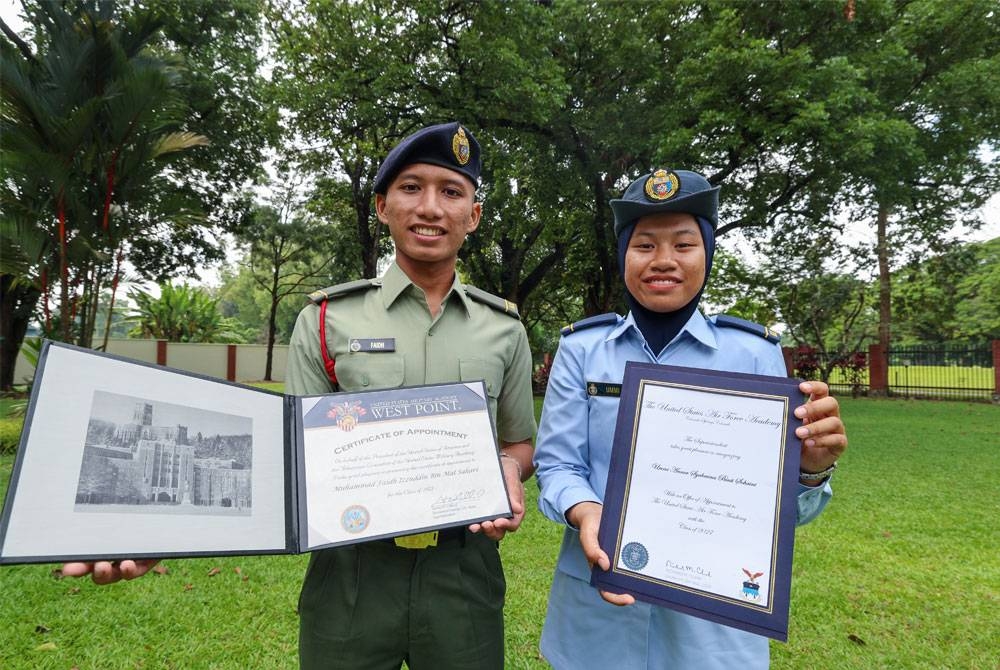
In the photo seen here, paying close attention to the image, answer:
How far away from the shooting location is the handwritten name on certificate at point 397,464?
1.32 meters

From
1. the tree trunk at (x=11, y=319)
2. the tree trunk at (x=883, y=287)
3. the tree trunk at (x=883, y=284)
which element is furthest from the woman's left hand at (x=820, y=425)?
the tree trunk at (x=883, y=284)

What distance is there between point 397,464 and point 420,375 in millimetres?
371

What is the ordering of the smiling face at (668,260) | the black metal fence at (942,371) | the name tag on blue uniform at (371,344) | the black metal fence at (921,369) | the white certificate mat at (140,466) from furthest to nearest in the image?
1. the black metal fence at (942,371)
2. the black metal fence at (921,369)
3. the name tag on blue uniform at (371,344)
4. the smiling face at (668,260)
5. the white certificate mat at (140,466)

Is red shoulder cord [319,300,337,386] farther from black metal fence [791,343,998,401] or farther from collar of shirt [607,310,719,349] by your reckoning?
black metal fence [791,343,998,401]

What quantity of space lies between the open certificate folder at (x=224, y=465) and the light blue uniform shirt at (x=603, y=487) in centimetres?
18

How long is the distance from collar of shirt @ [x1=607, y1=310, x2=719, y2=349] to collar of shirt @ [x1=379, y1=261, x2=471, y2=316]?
50 centimetres

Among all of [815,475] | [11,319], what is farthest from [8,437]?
[11,319]

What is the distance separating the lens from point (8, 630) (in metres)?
2.96

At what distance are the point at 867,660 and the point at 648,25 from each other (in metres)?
10.6

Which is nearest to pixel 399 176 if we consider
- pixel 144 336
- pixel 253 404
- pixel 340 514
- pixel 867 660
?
pixel 253 404

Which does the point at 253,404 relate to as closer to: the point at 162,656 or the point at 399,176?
the point at 399,176

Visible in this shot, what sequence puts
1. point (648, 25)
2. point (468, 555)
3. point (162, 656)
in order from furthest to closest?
1. point (648, 25)
2. point (162, 656)
3. point (468, 555)

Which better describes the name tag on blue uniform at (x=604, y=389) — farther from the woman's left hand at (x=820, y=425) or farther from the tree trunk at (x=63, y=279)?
the tree trunk at (x=63, y=279)

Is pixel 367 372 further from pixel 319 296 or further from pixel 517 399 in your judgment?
pixel 517 399
